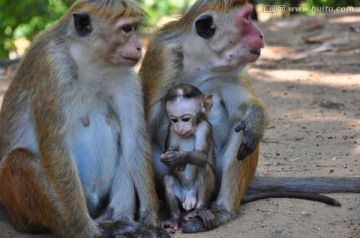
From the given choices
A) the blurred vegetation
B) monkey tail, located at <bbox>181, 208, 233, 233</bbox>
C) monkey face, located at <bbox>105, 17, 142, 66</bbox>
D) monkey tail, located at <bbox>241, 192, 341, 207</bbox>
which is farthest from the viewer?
the blurred vegetation

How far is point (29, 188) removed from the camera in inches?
222

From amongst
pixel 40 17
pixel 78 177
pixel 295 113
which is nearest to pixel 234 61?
pixel 78 177

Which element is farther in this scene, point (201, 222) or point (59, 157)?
point (201, 222)

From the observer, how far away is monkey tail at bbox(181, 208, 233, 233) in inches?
233

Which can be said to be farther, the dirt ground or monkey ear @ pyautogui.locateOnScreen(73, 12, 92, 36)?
the dirt ground

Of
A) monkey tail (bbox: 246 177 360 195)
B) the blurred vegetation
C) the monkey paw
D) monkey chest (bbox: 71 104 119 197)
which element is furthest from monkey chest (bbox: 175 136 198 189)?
the blurred vegetation

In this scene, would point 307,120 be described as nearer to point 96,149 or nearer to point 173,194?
point 173,194

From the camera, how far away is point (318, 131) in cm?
829

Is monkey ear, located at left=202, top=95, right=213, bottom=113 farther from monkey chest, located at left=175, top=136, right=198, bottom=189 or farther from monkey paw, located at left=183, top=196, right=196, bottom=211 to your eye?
monkey paw, located at left=183, top=196, right=196, bottom=211

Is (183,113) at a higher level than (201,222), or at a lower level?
higher

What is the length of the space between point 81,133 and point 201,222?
121 centimetres

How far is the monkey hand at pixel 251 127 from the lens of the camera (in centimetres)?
598

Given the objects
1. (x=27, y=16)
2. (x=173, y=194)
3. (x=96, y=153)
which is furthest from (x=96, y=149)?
(x=27, y=16)

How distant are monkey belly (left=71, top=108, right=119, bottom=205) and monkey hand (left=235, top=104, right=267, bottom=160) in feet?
3.44
